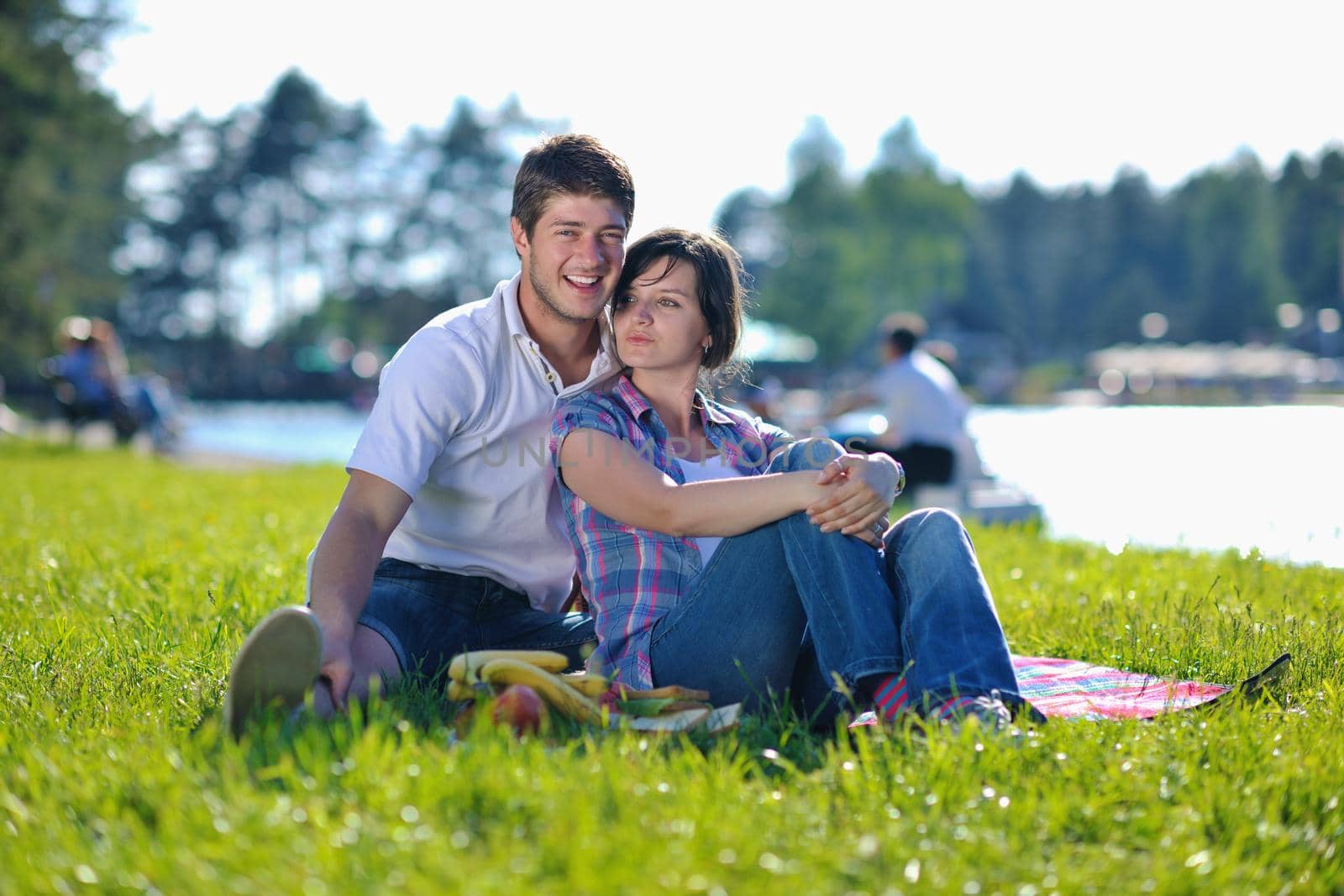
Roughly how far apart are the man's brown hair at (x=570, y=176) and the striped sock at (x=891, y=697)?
1558mm

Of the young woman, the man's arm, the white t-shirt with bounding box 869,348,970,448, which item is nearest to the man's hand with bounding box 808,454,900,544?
the young woman

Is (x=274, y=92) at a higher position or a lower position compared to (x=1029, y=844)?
higher

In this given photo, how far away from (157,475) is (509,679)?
33.3ft

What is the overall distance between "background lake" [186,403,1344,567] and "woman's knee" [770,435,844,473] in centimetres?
265

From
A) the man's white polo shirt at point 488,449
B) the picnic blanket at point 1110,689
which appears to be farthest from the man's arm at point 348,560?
the picnic blanket at point 1110,689

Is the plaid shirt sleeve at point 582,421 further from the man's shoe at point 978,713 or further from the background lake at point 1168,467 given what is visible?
the background lake at point 1168,467

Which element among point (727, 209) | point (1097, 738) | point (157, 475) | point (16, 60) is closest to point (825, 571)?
point (1097, 738)

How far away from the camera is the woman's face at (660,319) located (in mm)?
3410

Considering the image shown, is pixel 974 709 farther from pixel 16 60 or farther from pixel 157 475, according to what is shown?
pixel 16 60

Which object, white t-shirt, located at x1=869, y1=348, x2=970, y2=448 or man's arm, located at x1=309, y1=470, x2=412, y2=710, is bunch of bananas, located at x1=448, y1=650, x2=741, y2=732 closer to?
man's arm, located at x1=309, y1=470, x2=412, y2=710

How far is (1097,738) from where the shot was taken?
2.75 metres

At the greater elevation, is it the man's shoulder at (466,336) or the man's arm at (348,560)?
the man's shoulder at (466,336)

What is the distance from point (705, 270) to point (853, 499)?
0.91 metres

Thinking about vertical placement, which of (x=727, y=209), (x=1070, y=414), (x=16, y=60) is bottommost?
(x=1070, y=414)
